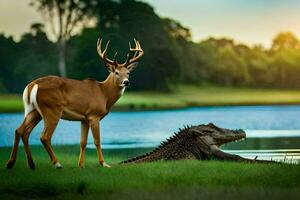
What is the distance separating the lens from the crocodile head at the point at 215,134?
1052 cm

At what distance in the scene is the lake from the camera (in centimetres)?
1473

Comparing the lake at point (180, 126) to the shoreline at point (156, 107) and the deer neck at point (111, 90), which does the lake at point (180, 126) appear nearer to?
the shoreline at point (156, 107)

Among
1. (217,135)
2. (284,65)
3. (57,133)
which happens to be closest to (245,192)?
(217,135)

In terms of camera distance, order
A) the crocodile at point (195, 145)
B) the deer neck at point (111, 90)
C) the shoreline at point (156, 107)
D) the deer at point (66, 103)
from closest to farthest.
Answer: the deer at point (66, 103) → the deer neck at point (111, 90) → the crocodile at point (195, 145) → the shoreline at point (156, 107)

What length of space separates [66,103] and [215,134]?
2.65 meters

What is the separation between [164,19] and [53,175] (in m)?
19.5

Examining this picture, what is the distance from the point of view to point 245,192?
24.2 ft

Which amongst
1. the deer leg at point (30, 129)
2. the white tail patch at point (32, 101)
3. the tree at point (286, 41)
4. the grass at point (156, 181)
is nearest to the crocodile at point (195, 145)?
the grass at point (156, 181)

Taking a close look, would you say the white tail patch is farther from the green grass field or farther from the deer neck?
the green grass field

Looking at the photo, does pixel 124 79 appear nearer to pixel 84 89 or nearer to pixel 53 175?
pixel 84 89

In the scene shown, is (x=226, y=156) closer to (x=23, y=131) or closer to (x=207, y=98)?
(x=23, y=131)

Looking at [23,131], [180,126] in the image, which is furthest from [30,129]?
[180,126]

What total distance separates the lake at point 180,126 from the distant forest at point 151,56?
146 cm

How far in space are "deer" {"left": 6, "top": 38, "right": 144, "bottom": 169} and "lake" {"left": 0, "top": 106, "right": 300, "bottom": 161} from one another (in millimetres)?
3737
